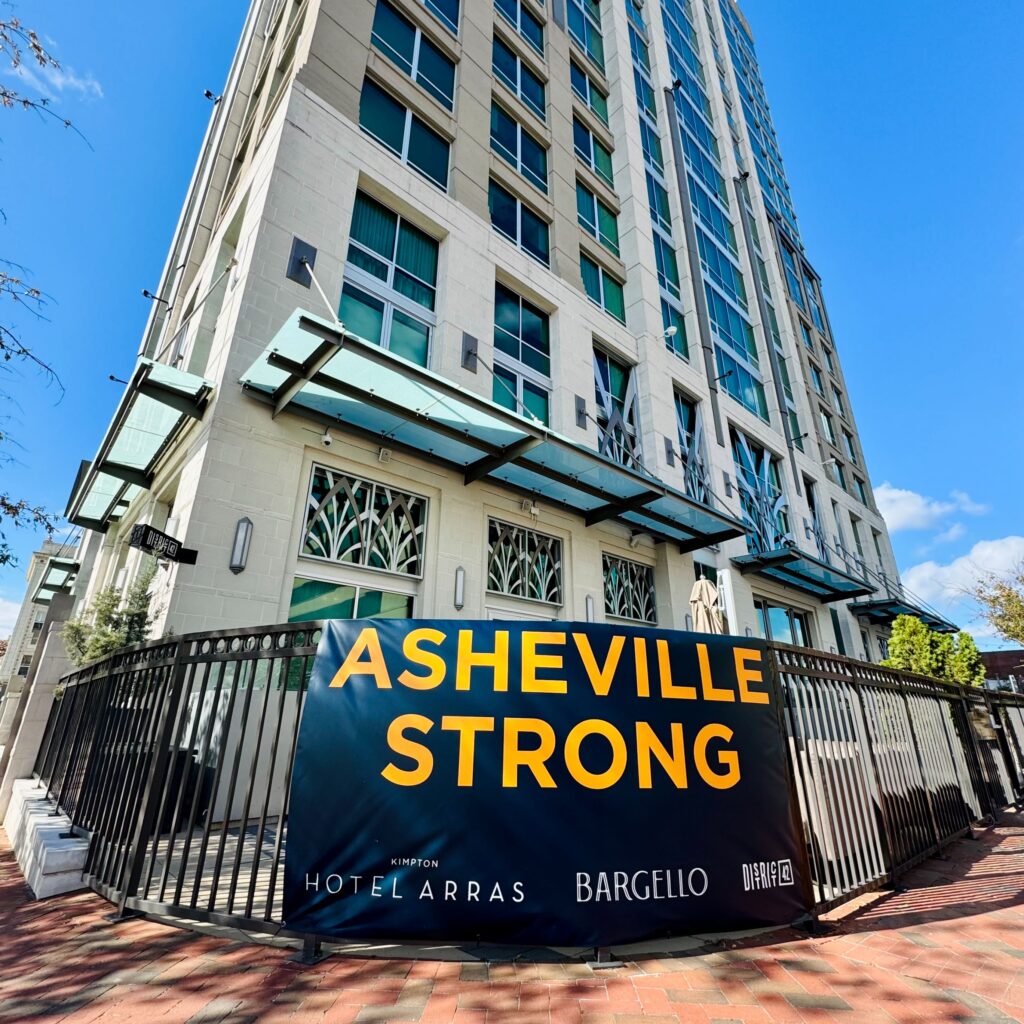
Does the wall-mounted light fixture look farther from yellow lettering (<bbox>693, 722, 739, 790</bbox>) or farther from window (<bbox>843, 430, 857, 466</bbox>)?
window (<bbox>843, 430, 857, 466</bbox>)

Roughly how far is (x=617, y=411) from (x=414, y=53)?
9566 mm

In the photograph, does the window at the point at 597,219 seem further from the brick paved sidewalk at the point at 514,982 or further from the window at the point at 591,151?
the brick paved sidewalk at the point at 514,982

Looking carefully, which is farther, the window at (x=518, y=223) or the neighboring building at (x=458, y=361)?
the window at (x=518, y=223)

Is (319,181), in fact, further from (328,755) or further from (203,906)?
(203,906)

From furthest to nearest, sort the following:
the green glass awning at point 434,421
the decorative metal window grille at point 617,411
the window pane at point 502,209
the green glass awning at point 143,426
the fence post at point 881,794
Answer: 1. the decorative metal window grille at point 617,411
2. the window pane at point 502,209
3. the green glass awning at point 143,426
4. the green glass awning at point 434,421
5. the fence post at point 881,794

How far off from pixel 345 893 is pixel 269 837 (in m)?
3.28

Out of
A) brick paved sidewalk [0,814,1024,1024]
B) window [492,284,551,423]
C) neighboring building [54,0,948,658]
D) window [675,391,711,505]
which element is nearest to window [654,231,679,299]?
neighboring building [54,0,948,658]

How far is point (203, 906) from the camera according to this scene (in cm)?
360

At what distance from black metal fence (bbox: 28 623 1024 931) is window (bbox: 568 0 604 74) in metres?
22.1

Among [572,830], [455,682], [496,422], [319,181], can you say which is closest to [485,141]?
[319,181]

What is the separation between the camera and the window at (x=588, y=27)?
18141mm

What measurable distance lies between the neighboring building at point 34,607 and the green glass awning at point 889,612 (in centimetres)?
2836

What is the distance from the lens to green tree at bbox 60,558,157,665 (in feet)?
21.7

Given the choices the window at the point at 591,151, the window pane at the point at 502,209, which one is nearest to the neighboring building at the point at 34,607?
the window pane at the point at 502,209
